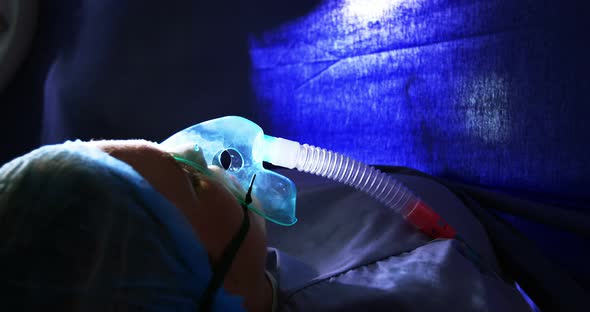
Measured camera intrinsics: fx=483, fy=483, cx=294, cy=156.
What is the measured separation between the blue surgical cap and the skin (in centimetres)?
3

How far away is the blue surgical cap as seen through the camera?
363 millimetres

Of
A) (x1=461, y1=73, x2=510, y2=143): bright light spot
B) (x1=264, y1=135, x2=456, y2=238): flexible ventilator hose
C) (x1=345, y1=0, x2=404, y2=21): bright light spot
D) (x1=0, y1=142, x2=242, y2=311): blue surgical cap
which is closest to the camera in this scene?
(x1=0, y1=142, x2=242, y2=311): blue surgical cap

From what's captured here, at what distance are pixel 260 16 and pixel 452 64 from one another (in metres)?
0.43

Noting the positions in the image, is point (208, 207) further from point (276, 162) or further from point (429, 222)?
point (429, 222)

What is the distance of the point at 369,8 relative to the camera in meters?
0.89

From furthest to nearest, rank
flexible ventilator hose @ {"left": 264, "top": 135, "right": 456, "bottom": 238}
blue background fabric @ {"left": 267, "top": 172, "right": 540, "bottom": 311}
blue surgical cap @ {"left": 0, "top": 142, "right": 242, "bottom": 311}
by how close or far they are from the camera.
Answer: flexible ventilator hose @ {"left": 264, "top": 135, "right": 456, "bottom": 238} < blue background fabric @ {"left": 267, "top": 172, "right": 540, "bottom": 311} < blue surgical cap @ {"left": 0, "top": 142, "right": 242, "bottom": 311}

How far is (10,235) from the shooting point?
1.18ft

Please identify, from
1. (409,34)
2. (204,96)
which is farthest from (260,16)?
(409,34)

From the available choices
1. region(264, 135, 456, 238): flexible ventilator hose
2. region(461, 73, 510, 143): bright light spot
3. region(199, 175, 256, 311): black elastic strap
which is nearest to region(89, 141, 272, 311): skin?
region(199, 175, 256, 311): black elastic strap

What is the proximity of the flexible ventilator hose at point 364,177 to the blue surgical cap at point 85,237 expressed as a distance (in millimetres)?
255

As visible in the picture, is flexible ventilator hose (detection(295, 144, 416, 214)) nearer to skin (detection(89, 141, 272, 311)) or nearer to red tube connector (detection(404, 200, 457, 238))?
red tube connector (detection(404, 200, 457, 238))

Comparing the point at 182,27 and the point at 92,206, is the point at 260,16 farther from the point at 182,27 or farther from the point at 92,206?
the point at 92,206

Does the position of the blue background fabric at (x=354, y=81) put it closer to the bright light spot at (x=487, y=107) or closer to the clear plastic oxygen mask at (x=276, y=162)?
the bright light spot at (x=487, y=107)

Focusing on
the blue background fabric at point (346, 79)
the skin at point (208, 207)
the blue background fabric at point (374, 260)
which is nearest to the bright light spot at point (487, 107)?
the blue background fabric at point (346, 79)
